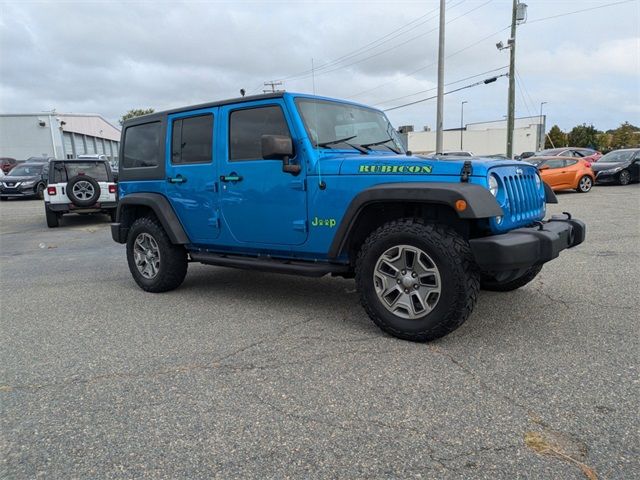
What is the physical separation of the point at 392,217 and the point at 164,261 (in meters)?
2.76

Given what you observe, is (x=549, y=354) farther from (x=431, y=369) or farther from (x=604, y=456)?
(x=604, y=456)

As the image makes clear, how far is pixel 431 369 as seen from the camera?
10.7 ft

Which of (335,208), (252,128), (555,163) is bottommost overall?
(555,163)

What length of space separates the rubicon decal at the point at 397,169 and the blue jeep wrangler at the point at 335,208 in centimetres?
1

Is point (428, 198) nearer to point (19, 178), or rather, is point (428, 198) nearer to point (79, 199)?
point (79, 199)

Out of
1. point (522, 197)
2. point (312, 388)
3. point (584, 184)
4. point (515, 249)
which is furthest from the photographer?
point (584, 184)

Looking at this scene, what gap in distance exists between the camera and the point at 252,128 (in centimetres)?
464

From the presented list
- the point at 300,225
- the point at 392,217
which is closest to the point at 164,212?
the point at 300,225

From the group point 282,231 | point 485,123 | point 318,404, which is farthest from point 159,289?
point 485,123

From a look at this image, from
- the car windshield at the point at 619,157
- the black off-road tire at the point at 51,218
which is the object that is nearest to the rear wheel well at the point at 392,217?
the black off-road tire at the point at 51,218

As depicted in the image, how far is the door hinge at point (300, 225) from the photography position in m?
4.25

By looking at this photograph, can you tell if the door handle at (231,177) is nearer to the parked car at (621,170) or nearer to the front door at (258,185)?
the front door at (258,185)

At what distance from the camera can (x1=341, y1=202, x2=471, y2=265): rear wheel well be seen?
12.1 feet

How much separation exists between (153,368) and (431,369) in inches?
75.0
